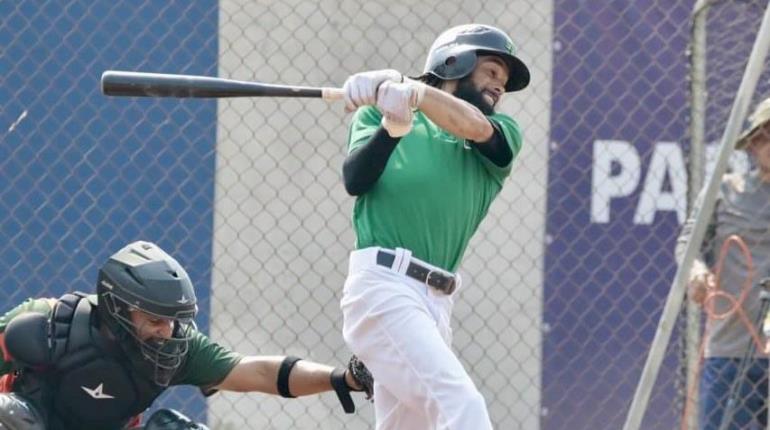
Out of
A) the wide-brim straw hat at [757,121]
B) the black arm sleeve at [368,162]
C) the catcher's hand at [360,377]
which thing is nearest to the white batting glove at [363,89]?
the black arm sleeve at [368,162]

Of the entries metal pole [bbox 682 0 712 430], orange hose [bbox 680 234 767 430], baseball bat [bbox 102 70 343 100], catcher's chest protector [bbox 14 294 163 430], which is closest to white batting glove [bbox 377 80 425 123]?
baseball bat [bbox 102 70 343 100]

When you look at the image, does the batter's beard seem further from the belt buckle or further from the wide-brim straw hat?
the wide-brim straw hat

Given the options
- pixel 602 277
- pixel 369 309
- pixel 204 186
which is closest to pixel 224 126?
pixel 204 186

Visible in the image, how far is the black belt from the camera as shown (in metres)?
4.63

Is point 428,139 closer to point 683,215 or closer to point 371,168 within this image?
point 371,168

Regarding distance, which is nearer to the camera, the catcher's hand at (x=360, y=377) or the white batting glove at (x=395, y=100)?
the white batting glove at (x=395, y=100)

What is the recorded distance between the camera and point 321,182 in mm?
6578

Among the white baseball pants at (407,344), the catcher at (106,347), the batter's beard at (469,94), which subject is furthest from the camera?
the batter's beard at (469,94)

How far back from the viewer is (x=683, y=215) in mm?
6793

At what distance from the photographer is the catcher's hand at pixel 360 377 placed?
4.73 metres

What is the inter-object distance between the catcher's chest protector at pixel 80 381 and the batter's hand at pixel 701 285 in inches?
101

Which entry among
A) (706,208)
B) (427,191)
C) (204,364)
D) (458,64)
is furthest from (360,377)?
(706,208)

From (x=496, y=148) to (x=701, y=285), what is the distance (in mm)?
1728

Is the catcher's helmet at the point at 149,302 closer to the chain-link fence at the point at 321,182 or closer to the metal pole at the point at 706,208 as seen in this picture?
the metal pole at the point at 706,208
